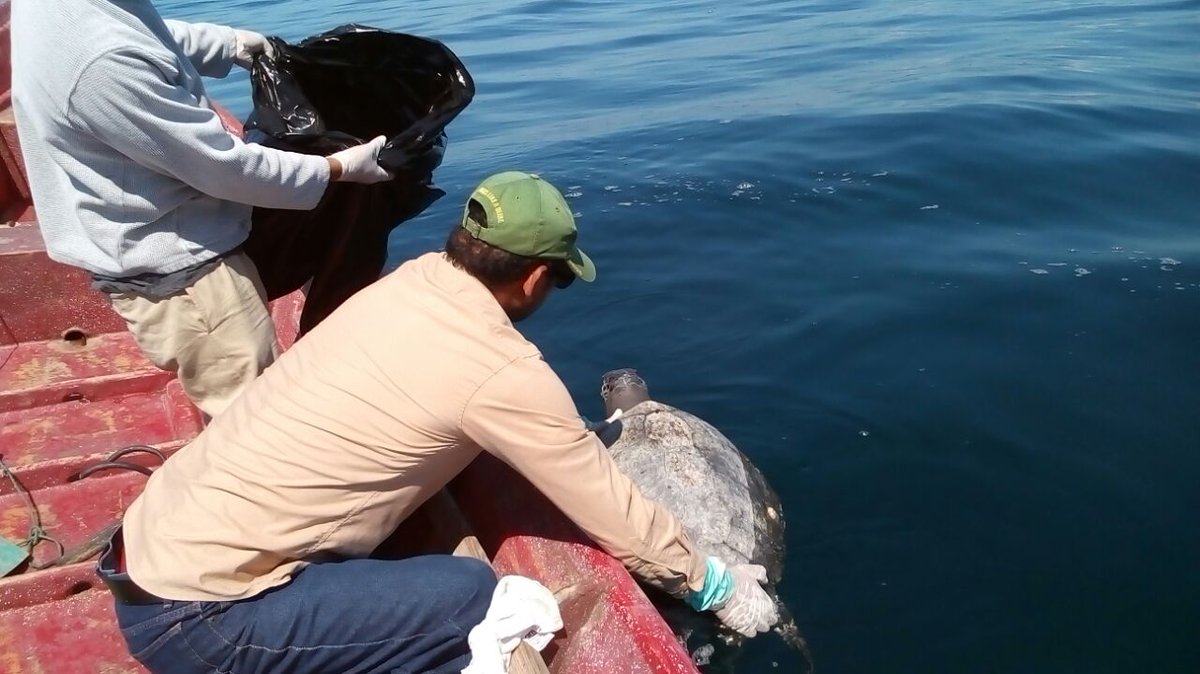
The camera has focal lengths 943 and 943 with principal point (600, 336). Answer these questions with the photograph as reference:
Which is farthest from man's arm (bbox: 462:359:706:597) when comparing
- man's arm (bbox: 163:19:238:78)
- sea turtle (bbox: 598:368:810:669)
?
man's arm (bbox: 163:19:238:78)

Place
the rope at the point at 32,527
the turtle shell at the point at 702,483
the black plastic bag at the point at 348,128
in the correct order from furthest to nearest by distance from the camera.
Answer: the turtle shell at the point at 702,483, the rope at the point at 32,527, the black plastic bag at the point at 348,128

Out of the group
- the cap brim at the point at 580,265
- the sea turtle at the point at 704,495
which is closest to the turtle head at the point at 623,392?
the sea turtle at the point at 704,495

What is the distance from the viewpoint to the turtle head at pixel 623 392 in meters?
5.04

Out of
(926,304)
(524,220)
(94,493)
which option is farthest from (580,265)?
(926,304)

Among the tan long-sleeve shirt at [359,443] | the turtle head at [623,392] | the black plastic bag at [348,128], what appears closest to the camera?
the tan long-sleeve shirt at [359,443]

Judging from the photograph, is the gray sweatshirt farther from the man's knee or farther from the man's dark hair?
the man's knee

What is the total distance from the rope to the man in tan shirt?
3.83 ft

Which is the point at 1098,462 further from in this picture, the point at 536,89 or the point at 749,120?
the point at 536,89

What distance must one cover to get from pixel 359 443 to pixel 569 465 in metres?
0.56

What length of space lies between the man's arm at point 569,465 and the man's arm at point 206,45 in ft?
6.10

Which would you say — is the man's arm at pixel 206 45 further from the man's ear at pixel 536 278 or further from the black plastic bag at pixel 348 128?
the man's ear at pixel 536 278

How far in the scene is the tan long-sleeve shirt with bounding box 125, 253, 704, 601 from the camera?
245 centimetres

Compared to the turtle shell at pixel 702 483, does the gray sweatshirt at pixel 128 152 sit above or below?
above

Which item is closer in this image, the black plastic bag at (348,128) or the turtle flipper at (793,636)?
the black plastic bag at (348,128)
